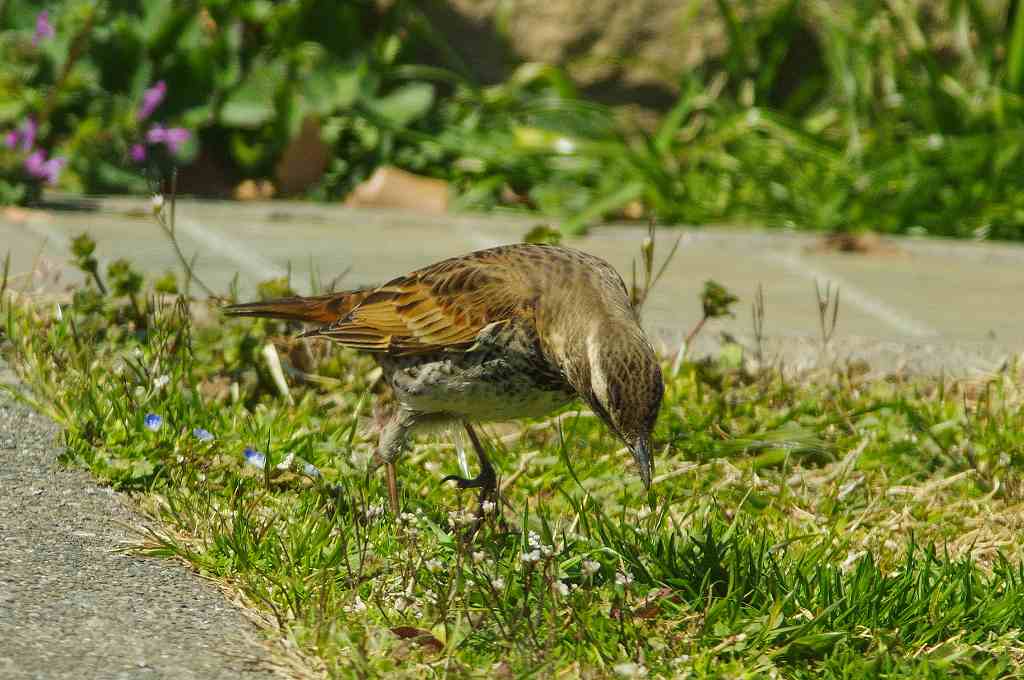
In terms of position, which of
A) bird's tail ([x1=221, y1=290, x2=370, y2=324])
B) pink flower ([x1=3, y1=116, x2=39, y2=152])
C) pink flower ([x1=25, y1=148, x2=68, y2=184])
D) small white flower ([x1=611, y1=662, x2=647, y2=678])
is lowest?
small white flower ([x1=611, y1=662, x2=647, y2=678])

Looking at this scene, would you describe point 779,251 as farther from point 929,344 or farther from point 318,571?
point 318,571

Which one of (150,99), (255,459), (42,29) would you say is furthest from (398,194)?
(255,459)

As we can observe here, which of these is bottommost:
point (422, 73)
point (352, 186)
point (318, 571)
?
point (318, 571)

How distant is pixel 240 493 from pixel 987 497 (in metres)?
2.05

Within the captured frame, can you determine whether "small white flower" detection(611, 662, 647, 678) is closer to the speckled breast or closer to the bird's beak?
the bird's beak

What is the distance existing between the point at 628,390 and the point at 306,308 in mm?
1433

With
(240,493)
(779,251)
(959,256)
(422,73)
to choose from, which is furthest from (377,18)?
(240,493)

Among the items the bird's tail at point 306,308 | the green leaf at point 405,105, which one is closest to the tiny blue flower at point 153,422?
the bird's tail at point 306,308

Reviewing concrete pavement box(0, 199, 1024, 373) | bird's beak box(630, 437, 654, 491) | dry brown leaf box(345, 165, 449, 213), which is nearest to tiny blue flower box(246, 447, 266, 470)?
bird's beak box(630, 437, 654, 491)

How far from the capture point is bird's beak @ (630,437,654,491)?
145 inches

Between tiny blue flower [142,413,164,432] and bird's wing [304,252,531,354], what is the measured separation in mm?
499

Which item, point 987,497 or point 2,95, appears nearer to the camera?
point 987,497

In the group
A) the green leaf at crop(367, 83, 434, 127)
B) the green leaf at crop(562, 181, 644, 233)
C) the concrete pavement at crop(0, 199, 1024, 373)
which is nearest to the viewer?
the concrete pavement at crop(0, 199, 1024, 373)

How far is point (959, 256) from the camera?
7.94 metres
